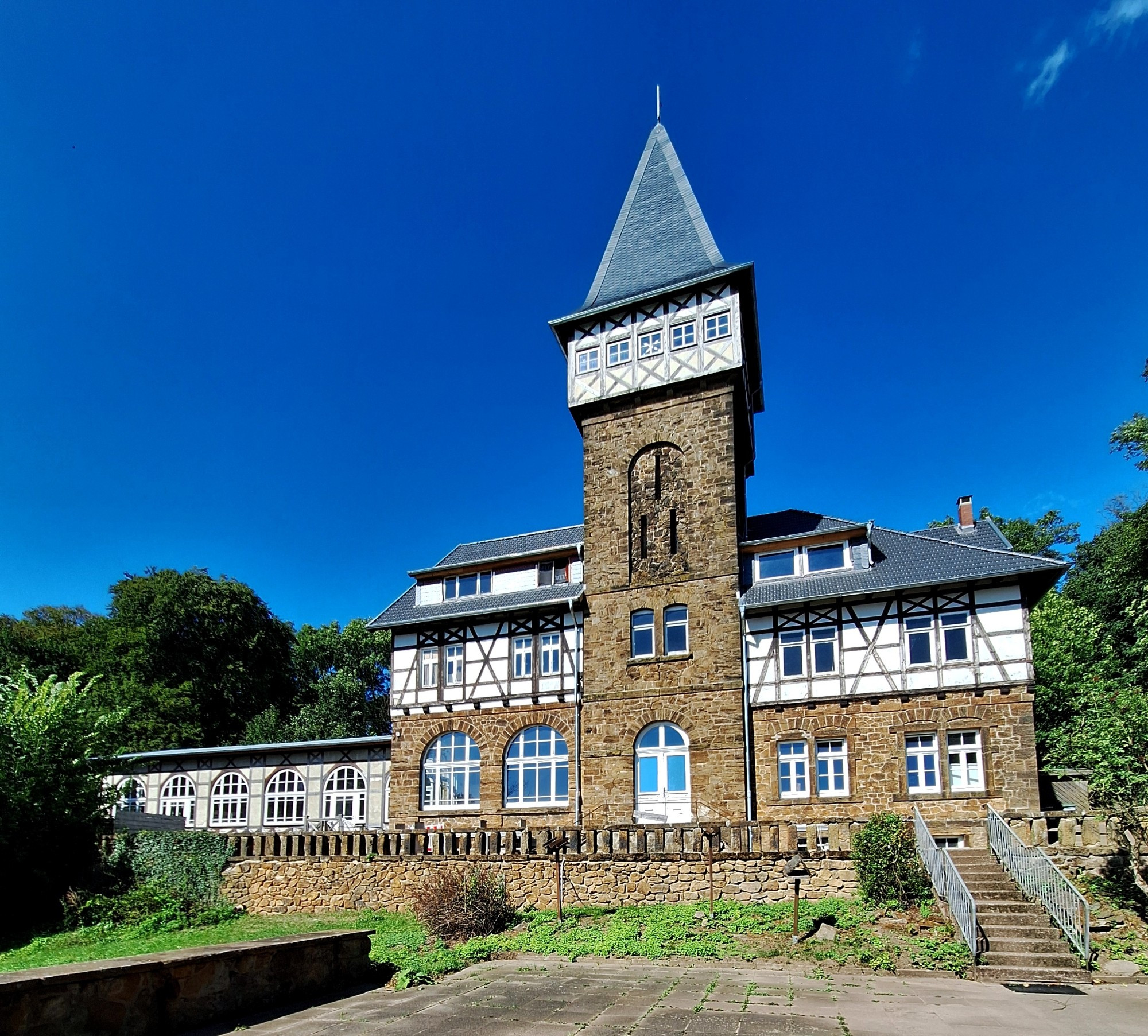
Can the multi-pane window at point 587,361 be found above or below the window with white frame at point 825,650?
above

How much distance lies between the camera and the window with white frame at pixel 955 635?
1956 cm

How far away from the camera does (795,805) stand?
20109 mm

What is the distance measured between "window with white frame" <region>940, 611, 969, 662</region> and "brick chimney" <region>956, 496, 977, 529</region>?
→ 3.60 meters

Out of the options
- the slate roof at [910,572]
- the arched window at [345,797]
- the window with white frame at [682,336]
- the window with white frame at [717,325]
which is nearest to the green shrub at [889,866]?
the slate roof at [910,572]

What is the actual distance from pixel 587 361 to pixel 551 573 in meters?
6.19

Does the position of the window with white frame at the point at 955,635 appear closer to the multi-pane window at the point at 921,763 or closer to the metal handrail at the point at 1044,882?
the multi-pane window at the point at 921,763

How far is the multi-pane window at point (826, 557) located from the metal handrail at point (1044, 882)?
24.1ft

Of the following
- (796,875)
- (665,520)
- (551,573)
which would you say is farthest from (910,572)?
(551,573)

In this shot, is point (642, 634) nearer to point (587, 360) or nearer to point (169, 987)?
point (587, 360)

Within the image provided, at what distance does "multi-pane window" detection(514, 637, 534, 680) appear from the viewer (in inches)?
939

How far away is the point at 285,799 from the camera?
1107 inches

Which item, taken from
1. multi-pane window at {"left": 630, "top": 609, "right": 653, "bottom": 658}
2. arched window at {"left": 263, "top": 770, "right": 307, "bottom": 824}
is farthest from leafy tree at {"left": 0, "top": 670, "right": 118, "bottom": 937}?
multi-pane window at {"left": 630, "top": 609, "right": 653, "bottom": 658}

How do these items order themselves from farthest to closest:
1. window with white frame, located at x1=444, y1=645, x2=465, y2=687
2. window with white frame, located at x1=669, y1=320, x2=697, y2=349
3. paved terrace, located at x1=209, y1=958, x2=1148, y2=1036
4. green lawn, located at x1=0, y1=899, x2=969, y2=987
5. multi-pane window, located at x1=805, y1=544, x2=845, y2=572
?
window with white frame, located at x1=444, y1=645, x2=465, y2=687 → window with white frame, located at x1=669, y1=320, x2=697, y2=349 → multi-pane window, located at x1=805, y1=544, x2=845, y2=572 → green lawn, located at x1=0, y1=899, x2=969, y2=987 → paved terrace, located at x1=209, y1=958, x2=1148, y2=1036

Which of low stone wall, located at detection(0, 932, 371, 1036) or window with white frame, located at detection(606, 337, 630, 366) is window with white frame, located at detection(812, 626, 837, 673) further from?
low stone wall, located at detection(0, 932, 371, 1036)
